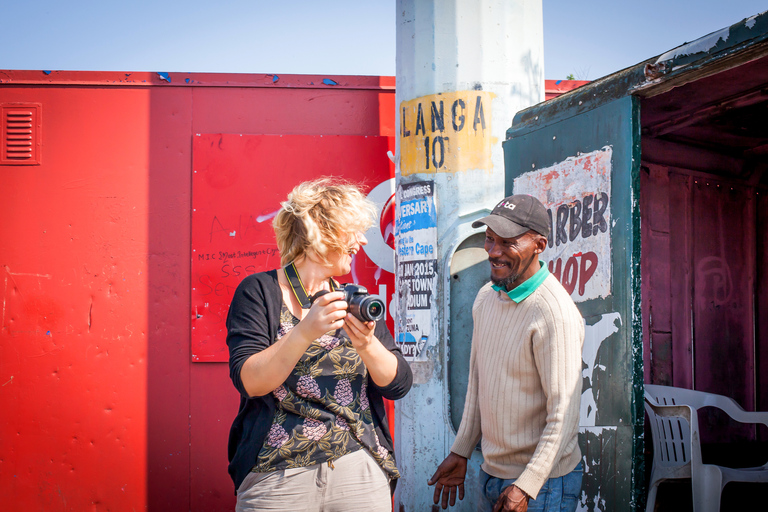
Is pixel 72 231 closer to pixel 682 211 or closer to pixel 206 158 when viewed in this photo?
pixel 206 158

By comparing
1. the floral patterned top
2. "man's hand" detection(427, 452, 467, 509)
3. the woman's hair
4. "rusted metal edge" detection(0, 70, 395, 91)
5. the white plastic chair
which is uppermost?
"rusted metal edge" detection(0, 70, 395, 91)

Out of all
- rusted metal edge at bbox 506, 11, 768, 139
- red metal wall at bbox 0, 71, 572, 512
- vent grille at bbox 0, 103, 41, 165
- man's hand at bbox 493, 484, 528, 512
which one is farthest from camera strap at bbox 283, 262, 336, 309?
vent grille at bbox 0, 103, 41, 165

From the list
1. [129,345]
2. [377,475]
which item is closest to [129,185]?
[129,345]

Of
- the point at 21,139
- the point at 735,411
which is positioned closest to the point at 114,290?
the point at 21,139

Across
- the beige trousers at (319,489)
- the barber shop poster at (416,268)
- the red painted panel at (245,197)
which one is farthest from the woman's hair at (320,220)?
the red painted panel at (245,197)

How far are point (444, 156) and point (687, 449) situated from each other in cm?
266

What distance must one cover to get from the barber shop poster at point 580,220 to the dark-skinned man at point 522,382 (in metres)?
0.80

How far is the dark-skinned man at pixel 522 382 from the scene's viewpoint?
2.22 m

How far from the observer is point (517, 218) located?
2.52m

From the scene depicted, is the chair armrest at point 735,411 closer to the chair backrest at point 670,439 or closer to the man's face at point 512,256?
the chair backrest at point 670,439

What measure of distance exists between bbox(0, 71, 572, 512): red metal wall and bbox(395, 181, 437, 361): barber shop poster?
4.20 ft

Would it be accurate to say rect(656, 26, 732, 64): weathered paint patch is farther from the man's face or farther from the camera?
the camera

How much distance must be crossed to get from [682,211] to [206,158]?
428 cm

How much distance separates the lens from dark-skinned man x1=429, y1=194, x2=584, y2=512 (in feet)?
7.28
